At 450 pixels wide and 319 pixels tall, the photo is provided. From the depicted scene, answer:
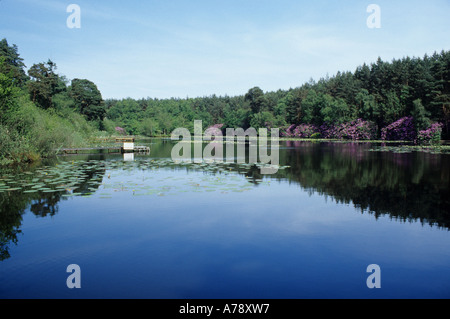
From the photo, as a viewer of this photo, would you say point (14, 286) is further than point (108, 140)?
No

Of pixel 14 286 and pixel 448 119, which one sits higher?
pixel 448 119

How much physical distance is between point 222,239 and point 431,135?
4760cm

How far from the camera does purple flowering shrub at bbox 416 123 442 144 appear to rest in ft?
146

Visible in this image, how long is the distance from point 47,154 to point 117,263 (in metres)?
20.9

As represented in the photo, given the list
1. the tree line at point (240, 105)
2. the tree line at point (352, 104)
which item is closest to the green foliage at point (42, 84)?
the tree line at point (240, 105)

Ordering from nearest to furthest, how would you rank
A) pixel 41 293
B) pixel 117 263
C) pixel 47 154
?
pixel 41 293 < pixel 117 263 < pixel 47 154

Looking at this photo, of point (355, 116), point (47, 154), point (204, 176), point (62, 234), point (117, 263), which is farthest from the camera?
point (355, 116)

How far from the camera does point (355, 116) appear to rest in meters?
65.6

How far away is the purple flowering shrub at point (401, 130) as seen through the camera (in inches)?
2045

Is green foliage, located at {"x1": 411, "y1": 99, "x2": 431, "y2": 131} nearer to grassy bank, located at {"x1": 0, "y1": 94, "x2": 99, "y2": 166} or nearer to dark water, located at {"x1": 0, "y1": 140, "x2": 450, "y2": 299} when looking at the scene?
dark water, located at {"x1": 0, "y1": 140, "x2": 450, "y2": 299}

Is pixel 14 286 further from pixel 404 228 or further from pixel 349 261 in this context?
pixel 404 228

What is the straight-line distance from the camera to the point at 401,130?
54.2m

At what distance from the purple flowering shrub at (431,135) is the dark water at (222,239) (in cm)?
3658
